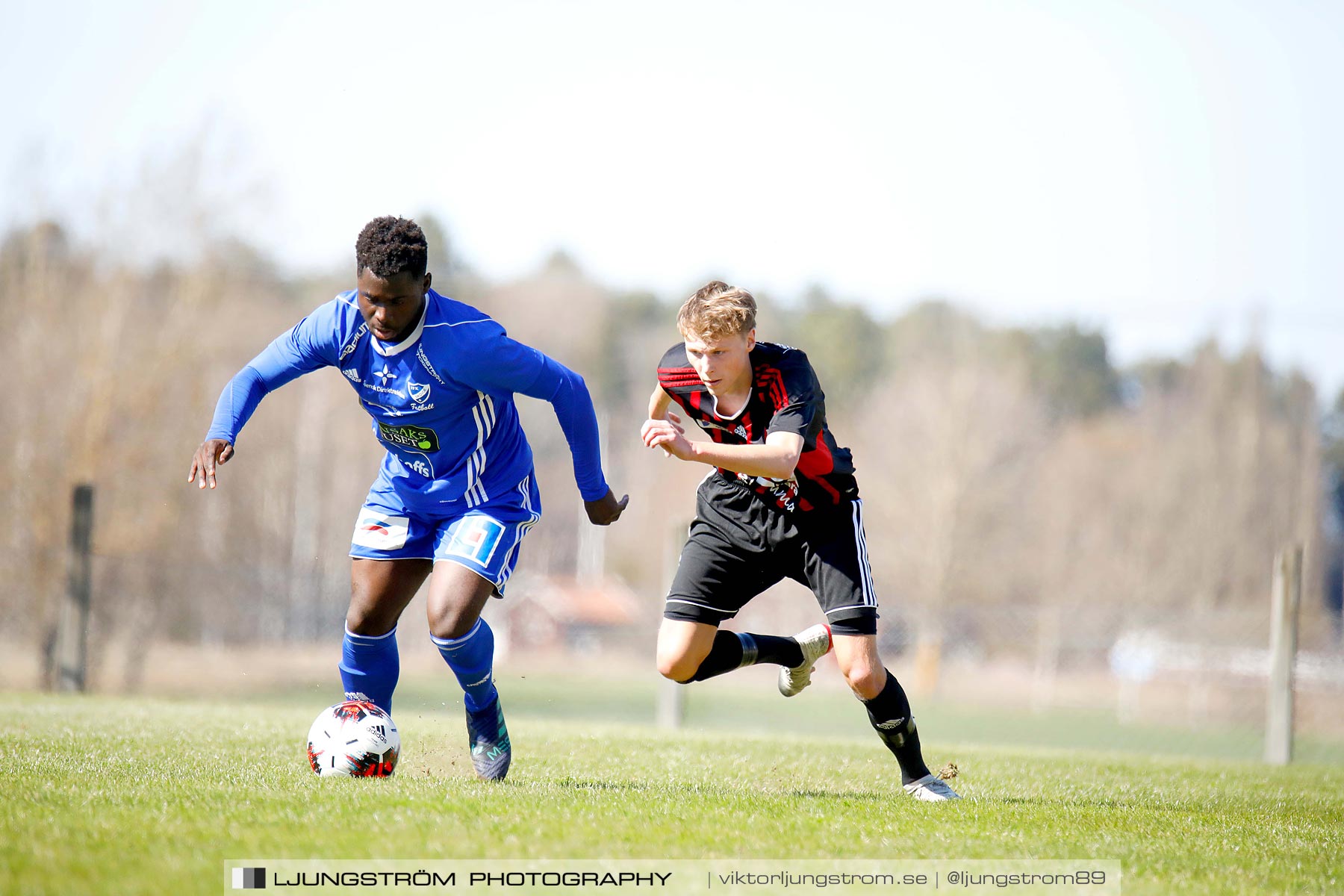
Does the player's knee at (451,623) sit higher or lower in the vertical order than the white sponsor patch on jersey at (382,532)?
lower

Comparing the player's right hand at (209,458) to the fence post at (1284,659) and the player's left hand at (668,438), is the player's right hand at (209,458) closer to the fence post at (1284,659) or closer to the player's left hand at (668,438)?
the player's left hand at (668,438)

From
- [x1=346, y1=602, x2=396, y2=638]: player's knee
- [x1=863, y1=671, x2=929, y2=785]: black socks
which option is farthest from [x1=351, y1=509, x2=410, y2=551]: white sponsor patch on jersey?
[x1=863, y1=671, x2=929, y2=785]: black socks

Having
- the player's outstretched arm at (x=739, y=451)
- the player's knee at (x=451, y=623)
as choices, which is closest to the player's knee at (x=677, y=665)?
the player's knee at (x=451, y=623)

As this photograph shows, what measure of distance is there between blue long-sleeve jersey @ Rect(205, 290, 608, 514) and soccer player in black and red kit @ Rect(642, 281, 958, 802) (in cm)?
50

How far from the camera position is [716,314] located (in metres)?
4.75

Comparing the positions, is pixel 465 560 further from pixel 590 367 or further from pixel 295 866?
pixel 590 367

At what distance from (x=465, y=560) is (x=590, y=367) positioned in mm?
48704

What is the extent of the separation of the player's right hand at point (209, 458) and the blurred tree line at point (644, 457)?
6.97ft

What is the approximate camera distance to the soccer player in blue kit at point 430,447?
16.8 ft

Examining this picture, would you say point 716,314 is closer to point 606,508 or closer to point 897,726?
point 606,508

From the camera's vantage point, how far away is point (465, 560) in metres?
5.27

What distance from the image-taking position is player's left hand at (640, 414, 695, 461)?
14.4ft

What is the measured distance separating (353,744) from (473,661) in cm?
62

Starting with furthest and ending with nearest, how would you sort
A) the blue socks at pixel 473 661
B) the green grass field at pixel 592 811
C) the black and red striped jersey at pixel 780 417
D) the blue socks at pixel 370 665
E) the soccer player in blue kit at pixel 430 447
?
the blue socks at pixel 370 665
the blue socks at pixel 473 661
the soccer player in blue kit at pixel 430 447
the black and red striped jersey at pixel 780 417
the green grass field at pixel 592 811
